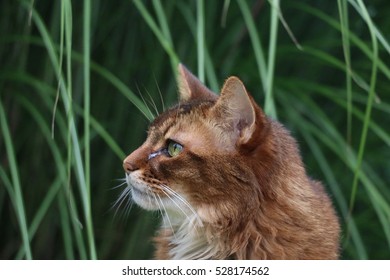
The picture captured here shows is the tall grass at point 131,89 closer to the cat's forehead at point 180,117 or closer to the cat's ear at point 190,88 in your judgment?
the cat's ear at point 190,88

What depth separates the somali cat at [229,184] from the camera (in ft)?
6.65

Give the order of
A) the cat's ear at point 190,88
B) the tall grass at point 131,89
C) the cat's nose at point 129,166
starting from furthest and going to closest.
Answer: the tall grass at point 131,89 → the cat's ear at point 190,88 → the cat's nose at point 129,166

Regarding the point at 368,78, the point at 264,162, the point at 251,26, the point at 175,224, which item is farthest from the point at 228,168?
the point at 368,78

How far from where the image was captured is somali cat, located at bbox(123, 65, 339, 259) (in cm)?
203

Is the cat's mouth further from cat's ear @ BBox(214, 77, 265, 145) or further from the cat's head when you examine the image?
cat's ear @ BBox(214, 77, 265, 145)

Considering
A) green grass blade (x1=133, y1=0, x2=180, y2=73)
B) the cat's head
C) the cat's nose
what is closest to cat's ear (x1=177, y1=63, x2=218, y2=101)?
green grass blade (x1=133, y1=0, x2=180, y2=73)

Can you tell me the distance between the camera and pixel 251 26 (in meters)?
Answer: 2.34

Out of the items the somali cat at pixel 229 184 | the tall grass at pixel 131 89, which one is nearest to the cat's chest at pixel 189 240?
the somali cat at pixel 229 184

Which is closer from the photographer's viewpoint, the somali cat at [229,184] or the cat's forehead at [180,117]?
the somali cat at [229,184]

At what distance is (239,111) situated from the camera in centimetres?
200

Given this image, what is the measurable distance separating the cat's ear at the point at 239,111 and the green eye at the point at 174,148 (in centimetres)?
13

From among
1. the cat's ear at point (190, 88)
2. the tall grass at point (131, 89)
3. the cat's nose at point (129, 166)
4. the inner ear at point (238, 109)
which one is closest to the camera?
the inner ear at point (238, 109)
